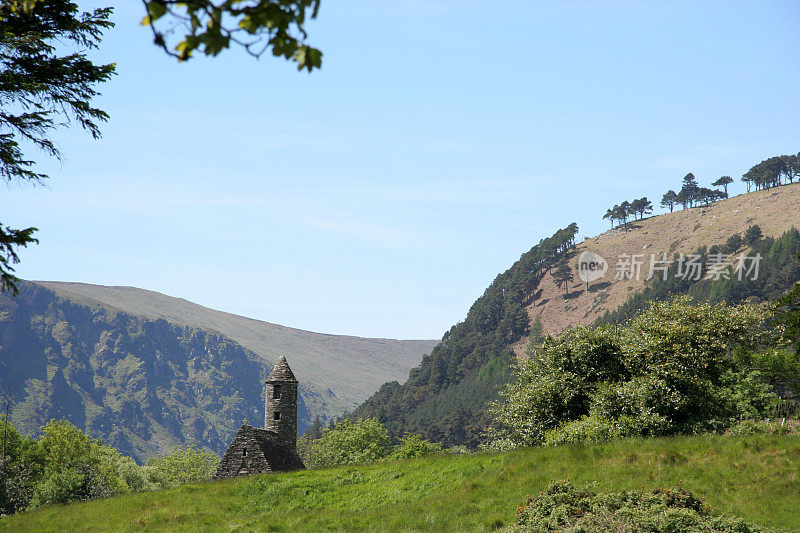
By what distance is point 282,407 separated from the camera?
50.1 metres

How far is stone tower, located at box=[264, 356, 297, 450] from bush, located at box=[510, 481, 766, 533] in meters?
31.8

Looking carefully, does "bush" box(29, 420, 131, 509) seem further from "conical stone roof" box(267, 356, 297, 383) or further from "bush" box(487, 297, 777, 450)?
"bush" box(487, 297, 777, 450)

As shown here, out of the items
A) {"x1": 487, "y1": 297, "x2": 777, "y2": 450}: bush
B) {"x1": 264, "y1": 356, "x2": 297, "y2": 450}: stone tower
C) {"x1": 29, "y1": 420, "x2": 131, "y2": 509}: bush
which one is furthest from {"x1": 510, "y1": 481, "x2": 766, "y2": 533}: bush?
{"x1": 29, "y1": 420, "x2": 131, "y2": 509}: bush

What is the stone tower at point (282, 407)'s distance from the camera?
4956 centimetres

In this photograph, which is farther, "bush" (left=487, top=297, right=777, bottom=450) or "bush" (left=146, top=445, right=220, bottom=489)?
"bush" (left=146, top=445, right=220, bottom=489)

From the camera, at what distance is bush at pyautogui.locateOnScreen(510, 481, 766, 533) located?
16891 millimetres

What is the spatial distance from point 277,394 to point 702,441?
32.7 meters

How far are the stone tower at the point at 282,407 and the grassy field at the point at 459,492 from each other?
17.2m

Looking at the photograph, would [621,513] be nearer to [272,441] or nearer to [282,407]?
[272,441]

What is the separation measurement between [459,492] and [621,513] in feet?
28.6

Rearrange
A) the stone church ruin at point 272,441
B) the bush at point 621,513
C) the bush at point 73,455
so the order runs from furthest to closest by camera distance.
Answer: the bush at point 73,455
the stone church ruin at point 272,441
the bush at point 621,513

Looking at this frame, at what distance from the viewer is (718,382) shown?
41750mm

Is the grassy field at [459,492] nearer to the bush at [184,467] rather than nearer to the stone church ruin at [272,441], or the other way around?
the stone church ruin at [272,441]

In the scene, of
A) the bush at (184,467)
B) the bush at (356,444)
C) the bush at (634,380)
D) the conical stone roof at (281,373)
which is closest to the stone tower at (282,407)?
the conical stone roof at (281,373)
